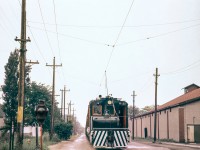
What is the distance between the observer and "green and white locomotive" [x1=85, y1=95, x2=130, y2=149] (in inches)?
816

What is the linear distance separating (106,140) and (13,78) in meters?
37.4

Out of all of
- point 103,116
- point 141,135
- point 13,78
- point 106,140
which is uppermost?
point 13,78

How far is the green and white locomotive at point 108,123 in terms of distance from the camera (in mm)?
20719

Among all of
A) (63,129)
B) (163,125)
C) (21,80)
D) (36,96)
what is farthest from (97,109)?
(36,96)

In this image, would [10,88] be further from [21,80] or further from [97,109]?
[21,80]

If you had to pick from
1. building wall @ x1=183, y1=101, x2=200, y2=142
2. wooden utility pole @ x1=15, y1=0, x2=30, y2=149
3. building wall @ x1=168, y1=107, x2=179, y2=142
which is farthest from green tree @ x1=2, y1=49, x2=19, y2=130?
wooden utility pole @ x1=15, y1=0, x2=30, y2=149

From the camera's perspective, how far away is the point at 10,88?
53594mm

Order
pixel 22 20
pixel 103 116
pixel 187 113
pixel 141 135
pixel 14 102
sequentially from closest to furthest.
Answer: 1. pixel 22 20
2. pixel 103 116
3. pixel 187 113
4. pixel 14 102
5. pixel 141 135

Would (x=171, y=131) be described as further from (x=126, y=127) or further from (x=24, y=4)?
(x=24, y=4)

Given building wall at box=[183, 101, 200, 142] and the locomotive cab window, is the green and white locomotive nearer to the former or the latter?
the locomotive cab window

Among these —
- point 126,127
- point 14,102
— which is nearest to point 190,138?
point 126,127

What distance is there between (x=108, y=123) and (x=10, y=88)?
36012 mm

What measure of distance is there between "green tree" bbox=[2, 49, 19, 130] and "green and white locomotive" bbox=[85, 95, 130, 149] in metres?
33.3

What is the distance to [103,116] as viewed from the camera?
70.2 feet
